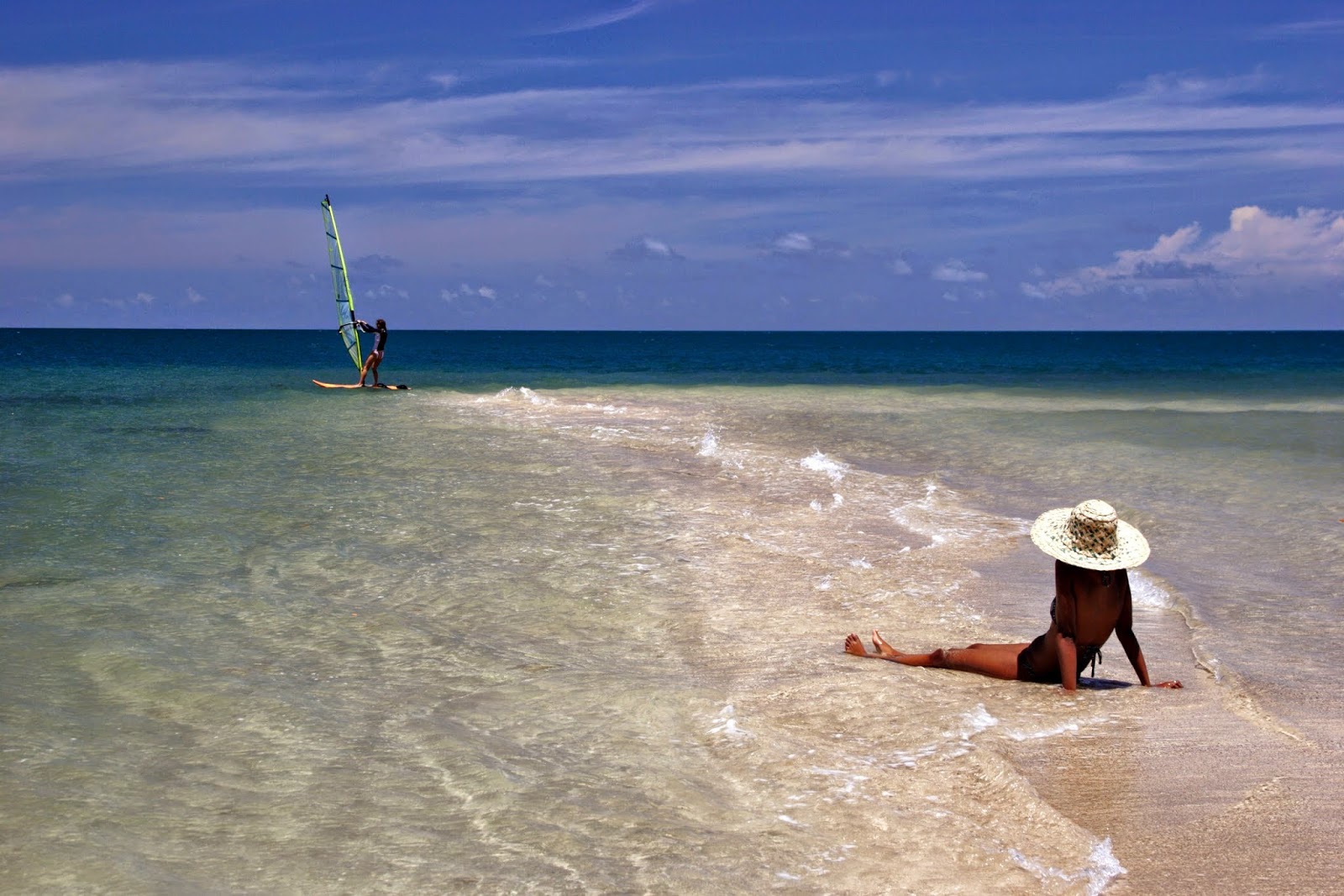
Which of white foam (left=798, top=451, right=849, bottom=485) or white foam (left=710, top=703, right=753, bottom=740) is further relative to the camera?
white foam (left=798, top=451, right=849, bottom=485)

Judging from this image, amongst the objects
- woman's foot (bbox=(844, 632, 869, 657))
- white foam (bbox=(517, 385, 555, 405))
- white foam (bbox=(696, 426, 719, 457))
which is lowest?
woman's foot (bbox=(844, 632, 869, 657))

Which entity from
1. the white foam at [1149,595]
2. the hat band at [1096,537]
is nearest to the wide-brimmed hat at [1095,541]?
the hat band at [1096,537]

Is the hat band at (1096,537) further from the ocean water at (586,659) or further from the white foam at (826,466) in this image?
the white foam at (826,466)

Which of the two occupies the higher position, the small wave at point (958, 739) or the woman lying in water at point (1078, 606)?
the woman lying in water at point (1078, 606)

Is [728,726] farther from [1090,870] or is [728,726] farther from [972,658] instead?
[1090,870]

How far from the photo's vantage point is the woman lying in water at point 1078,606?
209 inches

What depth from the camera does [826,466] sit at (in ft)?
48.4

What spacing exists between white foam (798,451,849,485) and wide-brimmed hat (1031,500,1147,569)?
26.5 feet

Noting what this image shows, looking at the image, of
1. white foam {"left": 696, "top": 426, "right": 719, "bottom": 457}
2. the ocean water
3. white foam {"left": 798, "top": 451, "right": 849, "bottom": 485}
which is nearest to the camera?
the ocean water

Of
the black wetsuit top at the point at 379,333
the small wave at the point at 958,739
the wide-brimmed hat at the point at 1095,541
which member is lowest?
the small wave at the point at 958,739

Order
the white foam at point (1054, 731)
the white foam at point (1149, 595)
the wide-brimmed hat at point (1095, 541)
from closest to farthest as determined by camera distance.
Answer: the white foam at point (1054, 731) < the wide-brimmed hat at point (1095, 541) < the white foam at point (1149, 595)

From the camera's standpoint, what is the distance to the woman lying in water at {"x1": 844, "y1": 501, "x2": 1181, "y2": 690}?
5309mm

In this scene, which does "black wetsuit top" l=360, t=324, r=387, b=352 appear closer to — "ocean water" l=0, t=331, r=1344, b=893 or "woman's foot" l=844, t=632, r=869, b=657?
"ocean water" l=0, t=331, r=1344, b=893

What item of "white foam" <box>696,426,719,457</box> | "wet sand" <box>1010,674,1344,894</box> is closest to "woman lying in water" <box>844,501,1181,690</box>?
"wet sand" <box>1010,674,1344,894</box>
